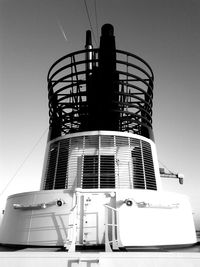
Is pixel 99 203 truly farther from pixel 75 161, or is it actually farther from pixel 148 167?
pixel 148 167

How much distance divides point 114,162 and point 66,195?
2.80m

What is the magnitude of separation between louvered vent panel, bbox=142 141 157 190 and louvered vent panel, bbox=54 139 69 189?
3713mm

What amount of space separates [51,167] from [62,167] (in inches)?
37.4

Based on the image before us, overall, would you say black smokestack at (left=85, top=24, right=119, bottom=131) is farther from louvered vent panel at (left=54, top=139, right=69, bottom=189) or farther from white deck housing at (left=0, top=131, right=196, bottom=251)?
louvered vent panel at (left=54, top=139, right=69, bottom=189)

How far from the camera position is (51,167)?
12.4m

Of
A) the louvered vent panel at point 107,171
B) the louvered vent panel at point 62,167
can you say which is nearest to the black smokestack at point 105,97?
the louvered vent panel at point 62,167

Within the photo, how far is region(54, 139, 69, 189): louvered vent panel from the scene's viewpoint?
11.3m
